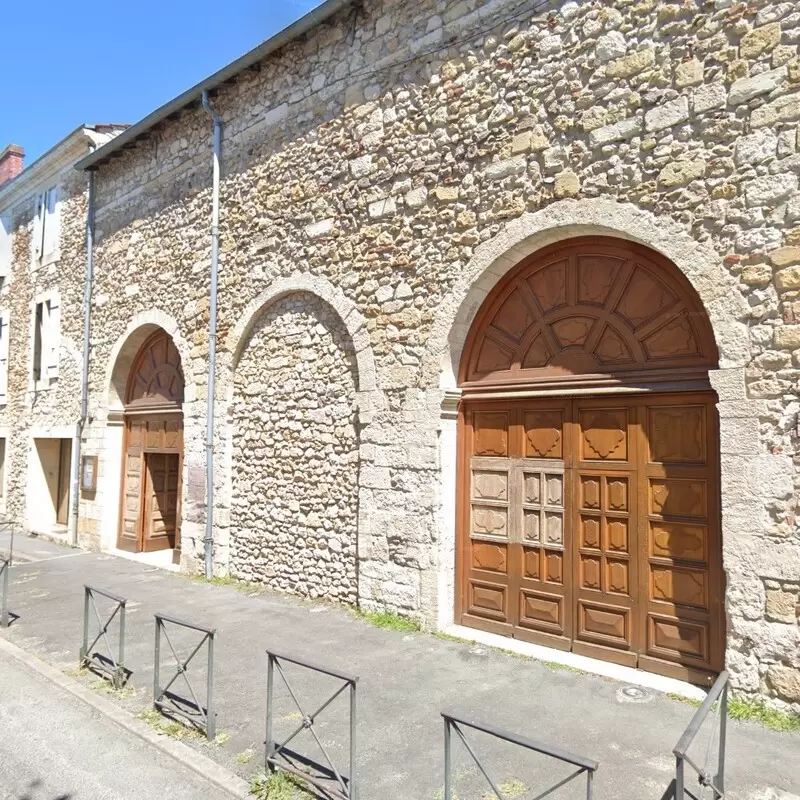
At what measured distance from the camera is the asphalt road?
10.4ft

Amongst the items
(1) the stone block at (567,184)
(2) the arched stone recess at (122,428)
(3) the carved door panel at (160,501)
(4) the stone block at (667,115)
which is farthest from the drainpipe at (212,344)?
(4) the stone block at (667,115)

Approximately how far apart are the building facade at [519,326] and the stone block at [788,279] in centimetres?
2

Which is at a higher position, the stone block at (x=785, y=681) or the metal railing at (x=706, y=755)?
the metal railing at (x=706, y=755)

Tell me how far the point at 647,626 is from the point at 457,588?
5.42 ft

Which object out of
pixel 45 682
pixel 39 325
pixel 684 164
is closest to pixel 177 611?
pixel 45 682

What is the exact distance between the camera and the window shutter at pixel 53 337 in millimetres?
11359

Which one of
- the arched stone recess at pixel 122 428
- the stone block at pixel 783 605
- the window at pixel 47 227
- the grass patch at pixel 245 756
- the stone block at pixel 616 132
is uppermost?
the window at pixel 47 227

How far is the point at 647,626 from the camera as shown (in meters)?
4.68

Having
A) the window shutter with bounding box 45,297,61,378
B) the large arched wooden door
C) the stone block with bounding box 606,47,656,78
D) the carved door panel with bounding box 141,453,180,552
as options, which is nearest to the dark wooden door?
the stone block with bounding box 606,47,656,78

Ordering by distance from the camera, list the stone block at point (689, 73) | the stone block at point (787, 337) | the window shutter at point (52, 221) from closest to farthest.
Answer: the stone block at point (787, 337) < the stone block at point (689, 73) < the window shutter at point (52, 221)

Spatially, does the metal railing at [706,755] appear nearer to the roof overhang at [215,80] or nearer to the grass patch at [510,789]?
the grass patch at [510,789]

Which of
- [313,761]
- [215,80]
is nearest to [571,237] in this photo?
[313,761]

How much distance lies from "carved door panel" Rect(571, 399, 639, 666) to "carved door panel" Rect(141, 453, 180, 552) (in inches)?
264

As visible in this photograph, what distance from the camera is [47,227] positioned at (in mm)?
12133
